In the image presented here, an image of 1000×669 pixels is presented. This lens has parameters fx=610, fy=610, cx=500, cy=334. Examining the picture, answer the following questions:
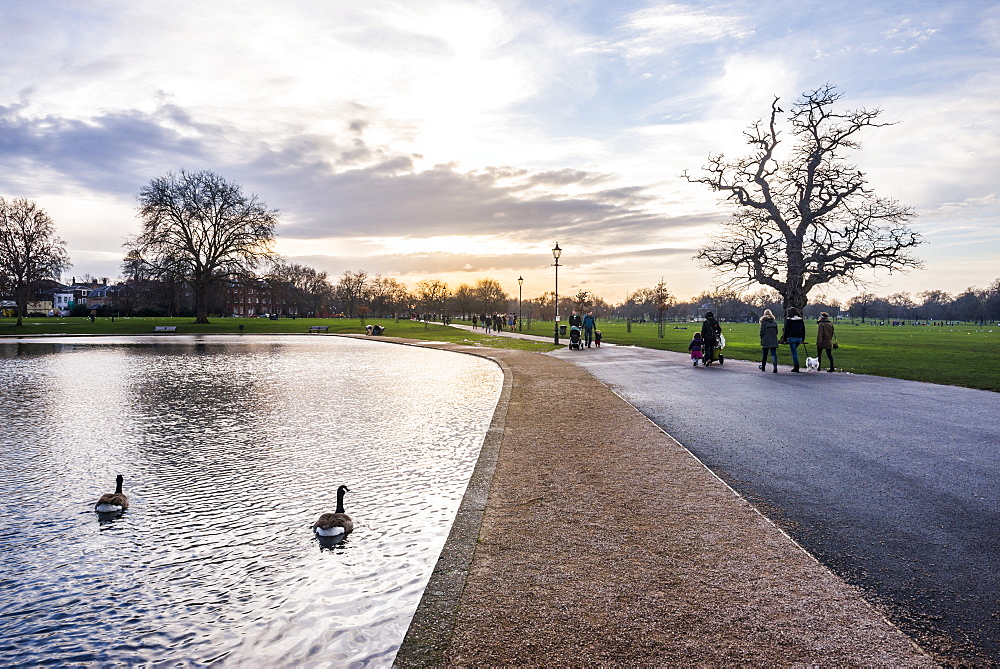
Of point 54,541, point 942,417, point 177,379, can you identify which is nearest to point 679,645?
point 54,541

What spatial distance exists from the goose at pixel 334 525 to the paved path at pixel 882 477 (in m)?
3.52

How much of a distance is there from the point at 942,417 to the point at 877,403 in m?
1.43

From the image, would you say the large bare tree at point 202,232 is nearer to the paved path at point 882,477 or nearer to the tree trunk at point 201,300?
the tree trunk at point 201,300

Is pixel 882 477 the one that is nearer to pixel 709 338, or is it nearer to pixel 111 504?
pixel 111 504

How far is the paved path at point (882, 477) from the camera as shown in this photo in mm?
3709

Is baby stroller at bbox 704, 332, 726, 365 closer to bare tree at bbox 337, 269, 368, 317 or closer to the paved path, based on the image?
the paved path

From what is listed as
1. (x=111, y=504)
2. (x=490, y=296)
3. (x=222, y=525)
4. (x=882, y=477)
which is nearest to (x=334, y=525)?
(x=222, y=525)

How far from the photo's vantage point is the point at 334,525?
4977 millimetres

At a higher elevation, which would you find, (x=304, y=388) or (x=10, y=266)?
(x=10, y=266)

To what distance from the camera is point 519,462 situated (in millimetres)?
6816

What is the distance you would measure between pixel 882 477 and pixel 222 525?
6437 millimetres

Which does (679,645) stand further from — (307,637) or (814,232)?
(814,232)

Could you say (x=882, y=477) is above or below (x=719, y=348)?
below

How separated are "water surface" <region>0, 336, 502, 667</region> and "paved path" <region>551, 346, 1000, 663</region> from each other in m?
2.95
